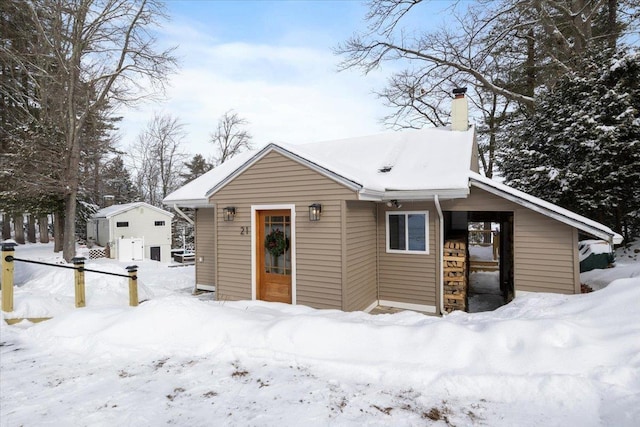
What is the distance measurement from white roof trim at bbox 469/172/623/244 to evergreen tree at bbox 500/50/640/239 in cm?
441

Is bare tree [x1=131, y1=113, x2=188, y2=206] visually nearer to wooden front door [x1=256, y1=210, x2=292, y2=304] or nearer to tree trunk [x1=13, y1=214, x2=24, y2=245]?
tree trunk [x1=13, y1=214, x2=24, y2=245]

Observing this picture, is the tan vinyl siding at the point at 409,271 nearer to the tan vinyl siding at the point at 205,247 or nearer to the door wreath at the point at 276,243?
the door wreath at the point at 276,243

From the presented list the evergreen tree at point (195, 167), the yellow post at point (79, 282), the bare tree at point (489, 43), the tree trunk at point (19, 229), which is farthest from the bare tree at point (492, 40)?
the tree trunk at point (19, 229)

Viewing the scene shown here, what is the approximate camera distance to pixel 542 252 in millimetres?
6539

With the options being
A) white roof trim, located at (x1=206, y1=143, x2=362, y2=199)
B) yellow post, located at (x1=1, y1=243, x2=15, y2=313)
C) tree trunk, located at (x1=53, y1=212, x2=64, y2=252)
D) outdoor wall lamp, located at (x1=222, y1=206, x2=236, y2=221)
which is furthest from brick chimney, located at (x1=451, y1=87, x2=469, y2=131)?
tree trunk, located at (x1=53, y1=212, x2=64, y2=252)

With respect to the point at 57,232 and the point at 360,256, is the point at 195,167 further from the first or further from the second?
the point at 360,256

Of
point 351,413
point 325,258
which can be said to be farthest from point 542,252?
point 351,413

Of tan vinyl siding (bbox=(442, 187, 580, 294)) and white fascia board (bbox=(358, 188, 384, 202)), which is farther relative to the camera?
tan vinyl siding (bbox=(442, 187, 580, 294))

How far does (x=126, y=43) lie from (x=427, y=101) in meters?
15.4

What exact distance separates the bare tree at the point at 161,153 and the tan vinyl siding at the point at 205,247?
69.8 feet

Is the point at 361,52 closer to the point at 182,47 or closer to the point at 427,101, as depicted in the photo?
the point at 427,101

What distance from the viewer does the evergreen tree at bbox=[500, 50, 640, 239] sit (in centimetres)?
895

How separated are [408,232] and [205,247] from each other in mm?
6260

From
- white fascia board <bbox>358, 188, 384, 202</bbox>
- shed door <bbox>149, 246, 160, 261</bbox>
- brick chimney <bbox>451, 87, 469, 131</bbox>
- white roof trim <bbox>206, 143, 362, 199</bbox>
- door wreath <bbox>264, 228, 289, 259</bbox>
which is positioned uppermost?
brick chimney <bbox>451, 87, 469, 131</bbox>
